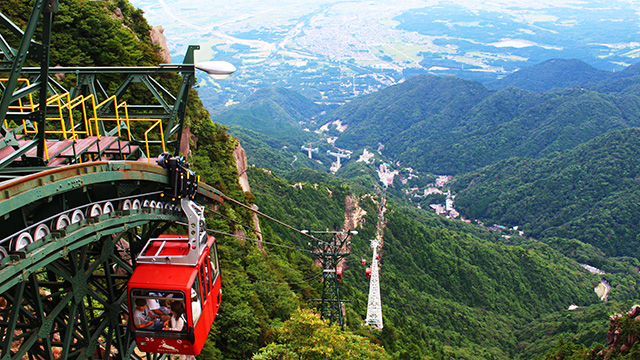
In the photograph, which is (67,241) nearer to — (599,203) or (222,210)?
(222,210)

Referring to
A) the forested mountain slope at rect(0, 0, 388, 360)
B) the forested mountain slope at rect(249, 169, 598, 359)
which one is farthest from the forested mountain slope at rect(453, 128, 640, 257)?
the forested mountain slope at rect(0, 0, 388, 360)

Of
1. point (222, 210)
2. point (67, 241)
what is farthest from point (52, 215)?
point (222, 210)

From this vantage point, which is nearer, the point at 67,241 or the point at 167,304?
the point at 67,241

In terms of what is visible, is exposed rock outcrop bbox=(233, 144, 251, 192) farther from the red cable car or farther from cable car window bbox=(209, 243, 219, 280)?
the red cable car

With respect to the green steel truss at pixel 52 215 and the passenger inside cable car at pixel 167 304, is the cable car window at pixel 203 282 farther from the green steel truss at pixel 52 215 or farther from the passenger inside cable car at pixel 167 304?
the green steel truss at pixel 52 215

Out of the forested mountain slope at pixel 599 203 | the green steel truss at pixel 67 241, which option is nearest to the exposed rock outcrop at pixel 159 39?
→ the green steel truss at pixel 67 241

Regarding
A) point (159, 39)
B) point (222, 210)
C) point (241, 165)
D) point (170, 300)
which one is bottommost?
point (222, 210)
